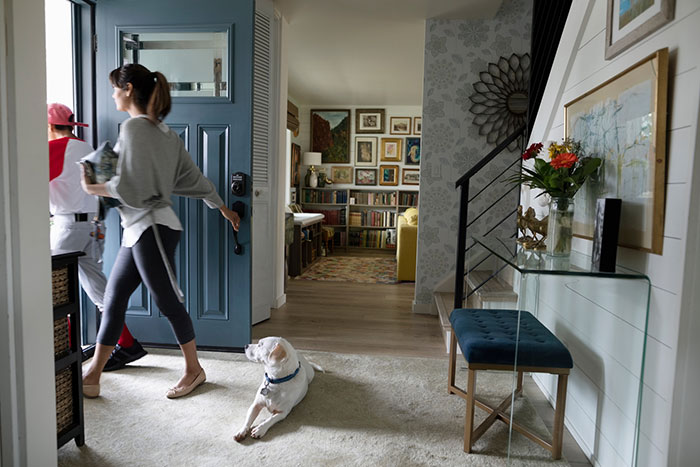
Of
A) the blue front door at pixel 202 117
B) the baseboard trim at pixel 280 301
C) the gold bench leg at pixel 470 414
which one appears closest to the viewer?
the gold bench leg at pixel 470 414

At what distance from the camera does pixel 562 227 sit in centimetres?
177

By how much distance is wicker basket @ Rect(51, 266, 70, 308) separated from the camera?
5.54 ft

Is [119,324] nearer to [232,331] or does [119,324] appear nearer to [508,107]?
[232,331]

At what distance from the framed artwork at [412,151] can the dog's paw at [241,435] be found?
6890 millimetres

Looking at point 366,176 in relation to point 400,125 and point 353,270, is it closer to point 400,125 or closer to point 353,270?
point 400,125

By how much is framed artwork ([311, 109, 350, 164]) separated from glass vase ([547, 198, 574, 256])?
6.88 m

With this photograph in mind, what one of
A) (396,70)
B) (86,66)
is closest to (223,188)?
(86,66)

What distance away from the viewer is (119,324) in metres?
2.21

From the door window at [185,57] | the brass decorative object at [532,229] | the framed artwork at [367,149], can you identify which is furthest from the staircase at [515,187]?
the framed artwork at [367,149]

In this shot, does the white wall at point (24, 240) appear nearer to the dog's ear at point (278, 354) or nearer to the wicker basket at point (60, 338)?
the wicker basket at point (60, 338)

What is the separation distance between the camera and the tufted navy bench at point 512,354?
1.61 meters

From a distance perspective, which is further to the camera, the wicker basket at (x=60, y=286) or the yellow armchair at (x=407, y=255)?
the yellow armchair at (x=407, y=255)

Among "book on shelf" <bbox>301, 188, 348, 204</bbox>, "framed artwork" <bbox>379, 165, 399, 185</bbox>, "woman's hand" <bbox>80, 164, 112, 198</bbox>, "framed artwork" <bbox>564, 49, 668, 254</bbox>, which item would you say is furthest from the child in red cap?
"framed artwork" <bbox>379, 165, 399, 185</bbox>

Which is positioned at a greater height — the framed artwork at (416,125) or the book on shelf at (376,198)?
the framed artwork at (416,125)
